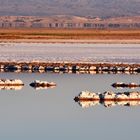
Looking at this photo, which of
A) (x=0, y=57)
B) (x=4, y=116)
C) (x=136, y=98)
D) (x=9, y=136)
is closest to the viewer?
(x=9, y=136)

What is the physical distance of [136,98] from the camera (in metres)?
29.8

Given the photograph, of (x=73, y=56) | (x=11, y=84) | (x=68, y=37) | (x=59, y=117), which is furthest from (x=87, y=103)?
(x=68, y=37)

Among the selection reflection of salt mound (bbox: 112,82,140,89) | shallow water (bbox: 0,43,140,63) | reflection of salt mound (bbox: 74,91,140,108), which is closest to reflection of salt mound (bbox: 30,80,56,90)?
reflection of salt mound (bbox: 112,82,140,89)

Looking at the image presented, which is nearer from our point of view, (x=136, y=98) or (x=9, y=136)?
(x=9, y=136)

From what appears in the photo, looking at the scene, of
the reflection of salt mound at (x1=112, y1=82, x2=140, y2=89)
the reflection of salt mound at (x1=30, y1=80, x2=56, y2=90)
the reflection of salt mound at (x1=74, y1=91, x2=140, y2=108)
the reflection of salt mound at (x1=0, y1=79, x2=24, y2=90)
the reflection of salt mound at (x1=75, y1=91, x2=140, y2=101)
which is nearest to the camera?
the reflection of salt mound at (x1=74, y1=91, x2=140, y2=108)

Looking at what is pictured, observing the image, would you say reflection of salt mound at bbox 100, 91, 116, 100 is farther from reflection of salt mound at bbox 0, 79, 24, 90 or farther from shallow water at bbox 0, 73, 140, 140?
reflection of salt mound at bbox 0, 79, 24, 90

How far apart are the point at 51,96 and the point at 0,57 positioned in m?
21.4

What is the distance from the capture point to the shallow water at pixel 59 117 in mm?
23297

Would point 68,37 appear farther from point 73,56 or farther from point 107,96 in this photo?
point 107,96

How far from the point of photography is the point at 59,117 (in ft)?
85.8

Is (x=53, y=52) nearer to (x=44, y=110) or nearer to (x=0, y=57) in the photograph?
(x=0, y=57)

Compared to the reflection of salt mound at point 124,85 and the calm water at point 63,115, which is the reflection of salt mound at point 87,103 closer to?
the calm water at point 63,115

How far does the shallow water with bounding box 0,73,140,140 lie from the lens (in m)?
23.3

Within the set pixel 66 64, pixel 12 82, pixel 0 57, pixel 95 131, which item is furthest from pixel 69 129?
pixel 0 57
